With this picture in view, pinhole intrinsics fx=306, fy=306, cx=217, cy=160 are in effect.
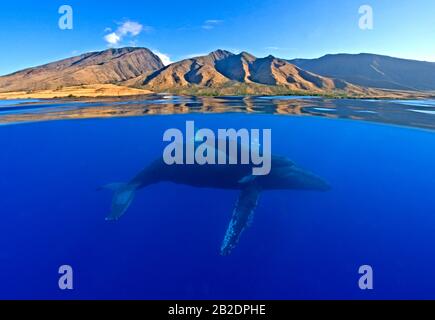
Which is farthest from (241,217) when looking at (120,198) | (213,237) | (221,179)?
(120,198)

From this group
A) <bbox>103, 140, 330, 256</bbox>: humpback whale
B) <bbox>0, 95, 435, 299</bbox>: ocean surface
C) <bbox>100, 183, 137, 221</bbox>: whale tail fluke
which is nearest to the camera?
<bbox>0, 95, 435, 299</bbox>: ocean surface

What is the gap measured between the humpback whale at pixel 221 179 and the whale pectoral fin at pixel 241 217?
29 cm

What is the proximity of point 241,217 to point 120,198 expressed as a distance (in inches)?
209

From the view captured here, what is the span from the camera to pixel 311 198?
12.2 m

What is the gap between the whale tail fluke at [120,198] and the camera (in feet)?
35.5

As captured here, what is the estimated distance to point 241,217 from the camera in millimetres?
8875

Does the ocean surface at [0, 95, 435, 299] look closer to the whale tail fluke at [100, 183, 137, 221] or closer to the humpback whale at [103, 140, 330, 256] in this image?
the whale tail fluke at [100, 183, 137, 221]

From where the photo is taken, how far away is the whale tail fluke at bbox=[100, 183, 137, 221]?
35.5 ft

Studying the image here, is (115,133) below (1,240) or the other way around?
the other way around

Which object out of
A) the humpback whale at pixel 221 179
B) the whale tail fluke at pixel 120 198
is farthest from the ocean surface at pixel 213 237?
the humpback whale at pixel 221 179

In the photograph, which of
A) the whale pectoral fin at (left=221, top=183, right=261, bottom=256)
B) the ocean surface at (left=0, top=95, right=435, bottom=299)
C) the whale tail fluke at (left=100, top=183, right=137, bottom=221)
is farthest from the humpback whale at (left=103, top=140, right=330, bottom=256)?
the ocean surface at (left=0, top=95, right=435, bottom=299)
